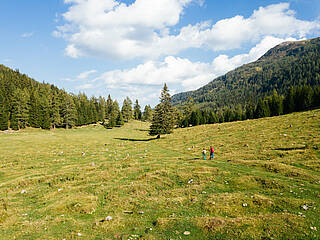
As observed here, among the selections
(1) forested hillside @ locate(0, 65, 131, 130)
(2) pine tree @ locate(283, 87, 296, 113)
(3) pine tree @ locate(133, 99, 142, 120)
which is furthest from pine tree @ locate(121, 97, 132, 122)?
(2) pine tree @ locate(283, 87, 296, 113)

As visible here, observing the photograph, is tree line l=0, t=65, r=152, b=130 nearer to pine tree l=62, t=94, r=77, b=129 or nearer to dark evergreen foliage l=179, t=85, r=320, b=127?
pine tree l=62, t=94, r=77, b=129

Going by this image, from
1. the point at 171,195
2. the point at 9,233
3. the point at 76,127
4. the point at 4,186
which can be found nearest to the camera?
the point at 9,233

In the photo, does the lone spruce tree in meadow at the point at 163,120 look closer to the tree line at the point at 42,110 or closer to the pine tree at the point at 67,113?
the tree line at the point at 42,110

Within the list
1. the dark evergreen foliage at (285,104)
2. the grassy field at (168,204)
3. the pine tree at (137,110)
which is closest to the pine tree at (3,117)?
the grassy field at (168,204)

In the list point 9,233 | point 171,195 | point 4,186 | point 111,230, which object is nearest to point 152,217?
point 111,230

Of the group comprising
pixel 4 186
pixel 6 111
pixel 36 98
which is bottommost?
pixel 4 186

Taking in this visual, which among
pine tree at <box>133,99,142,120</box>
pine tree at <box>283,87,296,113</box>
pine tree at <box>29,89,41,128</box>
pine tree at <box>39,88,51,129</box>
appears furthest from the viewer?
pine tree at <box>133,99,142,120</box>

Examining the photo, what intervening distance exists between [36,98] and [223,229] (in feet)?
378

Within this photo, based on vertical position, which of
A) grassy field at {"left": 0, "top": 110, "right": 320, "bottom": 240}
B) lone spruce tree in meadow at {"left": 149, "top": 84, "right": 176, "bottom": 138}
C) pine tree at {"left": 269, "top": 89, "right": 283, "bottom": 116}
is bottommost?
grassy field at {"left": 0, "top": 110, "right": 320, "bottom": 240}

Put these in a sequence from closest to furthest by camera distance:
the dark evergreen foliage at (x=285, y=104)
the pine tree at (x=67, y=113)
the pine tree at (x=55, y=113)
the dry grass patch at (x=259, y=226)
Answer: the dry grass patch at (x=259, y=226), the dark evergreen foliage at (x=285, y=104), the pine tree at (x=55, y=113), the pine tree at (x=67, y=113)

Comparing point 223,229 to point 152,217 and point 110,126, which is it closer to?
point 152,217

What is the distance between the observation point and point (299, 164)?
19609mm

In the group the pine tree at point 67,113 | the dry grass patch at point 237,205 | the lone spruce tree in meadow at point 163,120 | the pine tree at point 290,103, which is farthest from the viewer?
the pine tree at point 67,113

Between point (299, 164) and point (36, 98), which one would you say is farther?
point (36, 98)
